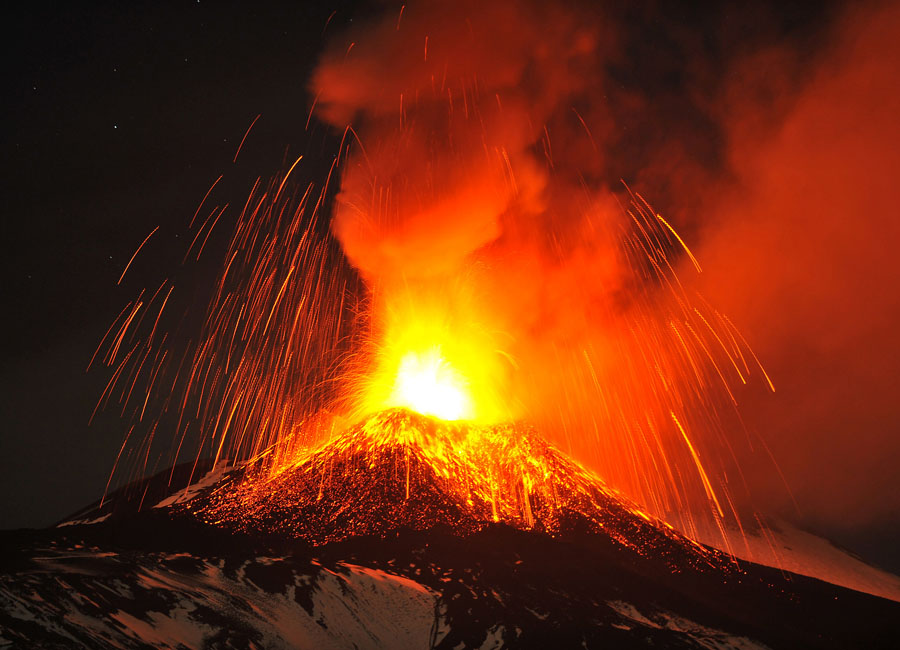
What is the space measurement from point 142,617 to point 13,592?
7.86 metres

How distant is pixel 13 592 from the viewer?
36906 mm

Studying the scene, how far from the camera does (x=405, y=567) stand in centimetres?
6562

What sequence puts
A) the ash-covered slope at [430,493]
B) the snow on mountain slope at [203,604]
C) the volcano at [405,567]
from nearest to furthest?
the snow on mountain slope at [203,604]
the volcano at [405,567]
the ash-covered slope at [430,493]

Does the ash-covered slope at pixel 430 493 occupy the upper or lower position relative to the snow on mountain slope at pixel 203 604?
upper

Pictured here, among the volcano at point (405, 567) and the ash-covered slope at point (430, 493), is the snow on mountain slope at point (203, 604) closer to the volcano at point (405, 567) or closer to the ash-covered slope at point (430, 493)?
the volcano at point (405, 567)

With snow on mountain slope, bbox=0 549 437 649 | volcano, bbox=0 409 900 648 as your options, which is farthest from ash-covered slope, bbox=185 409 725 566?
snow on mountain slope, bbox=0 549 437 649

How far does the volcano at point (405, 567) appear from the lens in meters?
44.4

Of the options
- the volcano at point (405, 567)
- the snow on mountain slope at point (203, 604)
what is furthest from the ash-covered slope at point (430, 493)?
the snow on mountain slope at point (203, 604)

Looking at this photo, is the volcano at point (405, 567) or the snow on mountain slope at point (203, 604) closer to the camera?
the snow on mountain slope at point (203, 604)

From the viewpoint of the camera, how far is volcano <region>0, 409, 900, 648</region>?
4438 cm

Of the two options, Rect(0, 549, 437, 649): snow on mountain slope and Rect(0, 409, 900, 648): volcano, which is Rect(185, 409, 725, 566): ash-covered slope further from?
Rect(0, 549, 437, 649): snow on mountain slope

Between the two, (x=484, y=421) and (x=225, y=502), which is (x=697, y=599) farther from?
(x=225, y=502)

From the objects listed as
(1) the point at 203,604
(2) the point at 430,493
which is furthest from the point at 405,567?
(1) the point at 203,604

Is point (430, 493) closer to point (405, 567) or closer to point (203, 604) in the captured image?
point (405, 567)
